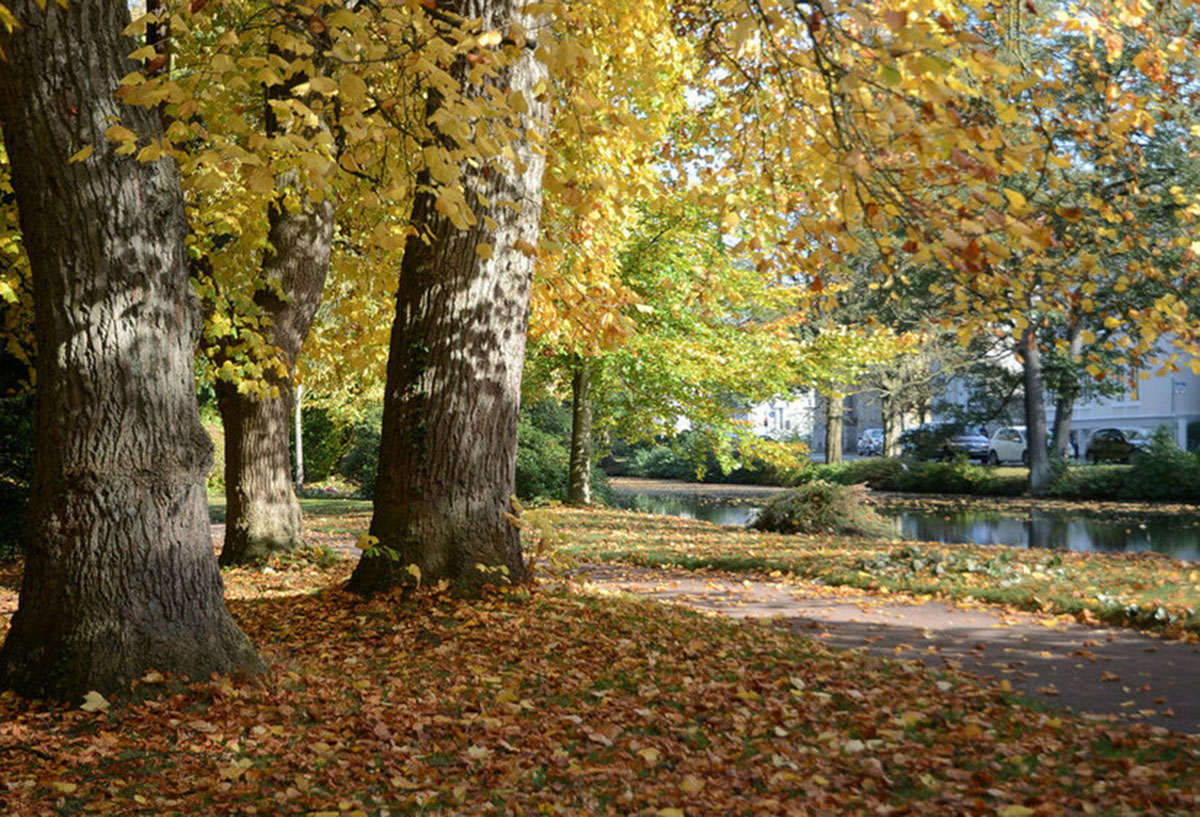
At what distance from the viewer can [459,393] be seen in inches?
282

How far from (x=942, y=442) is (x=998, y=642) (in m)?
30.2

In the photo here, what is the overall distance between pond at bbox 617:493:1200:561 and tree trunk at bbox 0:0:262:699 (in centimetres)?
1243

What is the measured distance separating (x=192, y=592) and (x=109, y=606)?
39 centimetres

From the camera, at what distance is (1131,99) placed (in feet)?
30.3

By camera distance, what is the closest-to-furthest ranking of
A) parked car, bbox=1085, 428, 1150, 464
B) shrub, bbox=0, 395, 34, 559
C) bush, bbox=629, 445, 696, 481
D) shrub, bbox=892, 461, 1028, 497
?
shrub, bbox=0, 395, 34, 559 < shrub, bbox=892, 461, 1028, 497 < parked car, bbox=1085, 428, 1150, 464 < bush, bbox=629, 445, 696, 481

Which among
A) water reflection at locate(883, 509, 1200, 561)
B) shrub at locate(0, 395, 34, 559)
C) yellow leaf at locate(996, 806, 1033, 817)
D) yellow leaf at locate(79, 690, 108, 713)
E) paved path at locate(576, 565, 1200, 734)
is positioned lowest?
water reflection at locate(883, 509, 1200, 561)

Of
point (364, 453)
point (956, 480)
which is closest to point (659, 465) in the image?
point (956, 480)

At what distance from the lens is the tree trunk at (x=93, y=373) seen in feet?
15.9

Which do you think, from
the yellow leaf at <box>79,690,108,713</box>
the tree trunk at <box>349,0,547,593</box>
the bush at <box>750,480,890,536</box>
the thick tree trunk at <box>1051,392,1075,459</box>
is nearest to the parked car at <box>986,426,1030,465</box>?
the thick tree trunk at <box>1051,392,1075,459</box>

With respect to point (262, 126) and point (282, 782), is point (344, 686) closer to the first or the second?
point (282, 782)

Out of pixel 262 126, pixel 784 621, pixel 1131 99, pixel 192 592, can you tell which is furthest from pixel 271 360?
pixel 1131 99

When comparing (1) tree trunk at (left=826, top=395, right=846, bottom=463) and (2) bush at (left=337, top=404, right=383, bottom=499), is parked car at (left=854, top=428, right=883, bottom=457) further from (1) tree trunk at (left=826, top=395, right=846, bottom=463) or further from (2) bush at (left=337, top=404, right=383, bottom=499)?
(2) bush at (left=337, top=404, right=383, bottom=499)

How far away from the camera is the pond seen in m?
16.9

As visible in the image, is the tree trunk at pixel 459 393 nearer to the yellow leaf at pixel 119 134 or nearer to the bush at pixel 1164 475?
the yellow leaf at pixel 119 134
